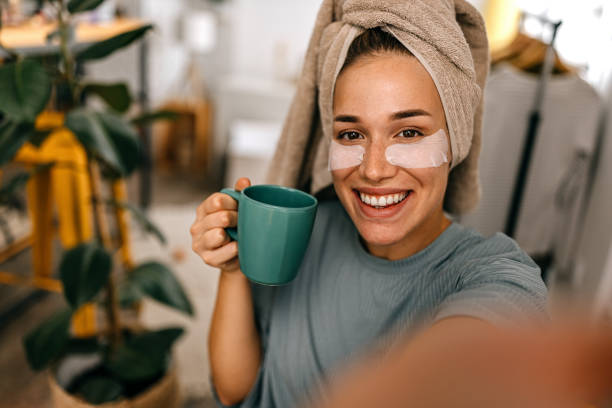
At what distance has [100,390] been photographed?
1060 mm

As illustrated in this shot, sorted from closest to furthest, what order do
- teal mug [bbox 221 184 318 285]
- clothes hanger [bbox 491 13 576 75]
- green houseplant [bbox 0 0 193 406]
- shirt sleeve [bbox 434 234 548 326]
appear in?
shirt sleeve [bbox 434 234 548 326] → teal mug [bbox 221 184 318 285] → green houseplant [bbox 0 0 193 406] → clothes hanger [bbox 491 13 576 75]

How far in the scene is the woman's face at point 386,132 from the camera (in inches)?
22.6

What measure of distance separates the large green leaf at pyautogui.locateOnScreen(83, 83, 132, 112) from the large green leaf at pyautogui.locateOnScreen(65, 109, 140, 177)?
0.11 meters

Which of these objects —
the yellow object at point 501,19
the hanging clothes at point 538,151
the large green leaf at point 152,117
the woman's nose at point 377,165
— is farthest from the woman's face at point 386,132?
the yellow object at point 501,19

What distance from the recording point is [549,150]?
5.81 feet

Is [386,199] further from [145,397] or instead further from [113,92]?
[145,397]

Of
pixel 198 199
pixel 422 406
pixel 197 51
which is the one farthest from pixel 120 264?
pixel 197 51

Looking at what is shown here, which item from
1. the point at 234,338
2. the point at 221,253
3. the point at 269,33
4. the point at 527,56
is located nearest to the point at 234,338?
the point at 234,338

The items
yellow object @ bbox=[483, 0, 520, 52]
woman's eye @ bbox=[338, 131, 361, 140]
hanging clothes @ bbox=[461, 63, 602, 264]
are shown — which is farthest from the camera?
yellow object @ bbox=[483, 0, 520, 52]

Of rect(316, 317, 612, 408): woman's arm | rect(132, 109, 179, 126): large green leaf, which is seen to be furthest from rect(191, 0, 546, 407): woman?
rect(132, 109, 179, 126): large green leaf

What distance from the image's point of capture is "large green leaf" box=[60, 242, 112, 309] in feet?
2.94

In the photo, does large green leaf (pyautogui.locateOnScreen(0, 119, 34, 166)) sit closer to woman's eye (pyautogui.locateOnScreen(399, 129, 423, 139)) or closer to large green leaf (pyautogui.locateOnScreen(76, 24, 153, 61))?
large green leaf (pyautogui.locateOnScreen(76, 24, 153, 61))

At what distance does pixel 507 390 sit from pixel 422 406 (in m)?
0.05

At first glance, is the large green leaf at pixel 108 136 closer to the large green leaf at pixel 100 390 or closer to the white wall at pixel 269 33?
the large green leaf at pixel 100 390
